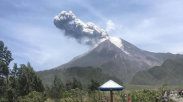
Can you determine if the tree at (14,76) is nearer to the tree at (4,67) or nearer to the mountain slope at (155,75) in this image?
the tree at (4,67)

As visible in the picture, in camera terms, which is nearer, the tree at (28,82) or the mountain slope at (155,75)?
the tree at (28,82)

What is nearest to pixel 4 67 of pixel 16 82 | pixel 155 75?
pixel 16 82

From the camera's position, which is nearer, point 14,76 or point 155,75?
point 14,76

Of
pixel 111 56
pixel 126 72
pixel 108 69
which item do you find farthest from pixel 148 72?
pixel 111 56

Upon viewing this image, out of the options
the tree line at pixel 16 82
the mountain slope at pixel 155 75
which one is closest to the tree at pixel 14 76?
the tree line at pixel 16 82

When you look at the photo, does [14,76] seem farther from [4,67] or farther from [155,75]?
[155,75]

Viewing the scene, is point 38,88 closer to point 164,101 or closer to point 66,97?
point 66,97

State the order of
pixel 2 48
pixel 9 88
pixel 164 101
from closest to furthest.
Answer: pixel 164 101, pixel 9 88, pixel 2 48

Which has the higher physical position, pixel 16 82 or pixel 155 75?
pixel 155 75
